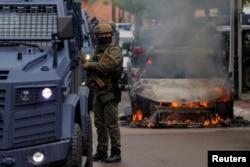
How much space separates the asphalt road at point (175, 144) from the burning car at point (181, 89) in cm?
27

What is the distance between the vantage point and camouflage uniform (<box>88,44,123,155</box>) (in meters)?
9.72

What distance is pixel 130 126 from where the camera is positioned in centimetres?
1397

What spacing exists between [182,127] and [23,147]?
7.13 m

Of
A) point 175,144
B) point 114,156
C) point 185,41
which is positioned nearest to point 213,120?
point 175,144

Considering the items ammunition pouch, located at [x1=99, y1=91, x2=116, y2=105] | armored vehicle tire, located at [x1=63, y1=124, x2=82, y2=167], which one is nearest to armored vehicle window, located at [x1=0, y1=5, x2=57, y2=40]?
armored vehicle tire, located at [x1=63, y1=124, x2=82, y2=167]

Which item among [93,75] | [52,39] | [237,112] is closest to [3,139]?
[52,39]

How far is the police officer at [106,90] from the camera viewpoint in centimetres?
974

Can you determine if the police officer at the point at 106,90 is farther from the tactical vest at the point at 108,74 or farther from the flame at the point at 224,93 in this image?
the flame at the point at 224,93

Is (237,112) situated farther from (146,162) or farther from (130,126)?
(146,162)

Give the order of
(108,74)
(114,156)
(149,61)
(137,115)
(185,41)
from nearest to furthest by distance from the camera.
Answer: (108,74) → (114,156) → (137,115) → (149,61) → (185,41)

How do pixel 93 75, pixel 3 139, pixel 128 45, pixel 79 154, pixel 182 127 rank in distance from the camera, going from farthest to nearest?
pixel 128 45
pixel 182 127
pixel 93 75
pixel 79 154
pixel 3 139

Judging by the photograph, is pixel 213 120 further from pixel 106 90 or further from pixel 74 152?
pixel 74 152

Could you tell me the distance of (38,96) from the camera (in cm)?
674

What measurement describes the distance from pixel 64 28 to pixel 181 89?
22.4ft
